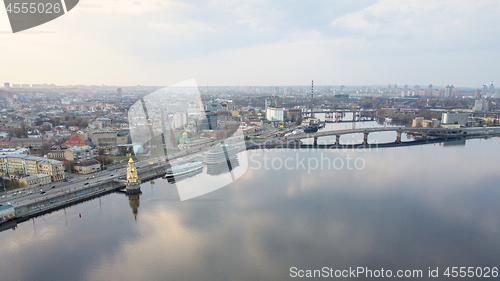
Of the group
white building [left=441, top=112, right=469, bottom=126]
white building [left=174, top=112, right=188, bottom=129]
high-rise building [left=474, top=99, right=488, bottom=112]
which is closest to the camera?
white building [left=174, top=112, right=188, bottom=129]

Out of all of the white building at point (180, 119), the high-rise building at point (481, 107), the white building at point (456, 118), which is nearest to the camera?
the white building at point (180, 119)

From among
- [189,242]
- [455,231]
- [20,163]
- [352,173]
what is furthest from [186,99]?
[455,231]

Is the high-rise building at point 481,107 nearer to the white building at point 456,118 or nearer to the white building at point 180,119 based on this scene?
the white building at point 456,118

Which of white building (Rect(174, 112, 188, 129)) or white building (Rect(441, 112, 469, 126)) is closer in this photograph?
white building (Rect(174, 112, 188, 129))

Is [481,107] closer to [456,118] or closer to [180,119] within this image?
Answer: [456,118]

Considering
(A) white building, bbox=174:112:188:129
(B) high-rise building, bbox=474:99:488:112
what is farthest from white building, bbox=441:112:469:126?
(A) white building, bbox=174:112:188:129

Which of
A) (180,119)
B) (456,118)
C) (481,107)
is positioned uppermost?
(180,119)

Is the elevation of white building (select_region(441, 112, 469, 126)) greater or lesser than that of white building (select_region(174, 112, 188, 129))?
lesser

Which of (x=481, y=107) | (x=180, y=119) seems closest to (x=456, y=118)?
(x=481, y=107)

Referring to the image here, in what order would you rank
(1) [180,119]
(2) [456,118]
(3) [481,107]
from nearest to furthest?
(1) [180,119] → (2) [456,118] → (3) [481,107]

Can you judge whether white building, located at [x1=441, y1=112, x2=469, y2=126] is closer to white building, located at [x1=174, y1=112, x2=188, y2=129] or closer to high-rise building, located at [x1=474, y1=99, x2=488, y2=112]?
high-rise building, located at [x1=474, y1=99, x2=488, y2=112]

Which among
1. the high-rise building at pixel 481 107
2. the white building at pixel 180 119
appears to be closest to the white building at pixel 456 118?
the high-rise building at pixel 481 107
